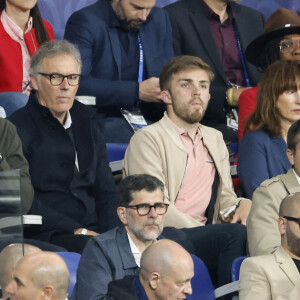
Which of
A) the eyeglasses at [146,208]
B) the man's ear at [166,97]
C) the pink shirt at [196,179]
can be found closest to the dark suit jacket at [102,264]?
the eyeglasses at [146,208]

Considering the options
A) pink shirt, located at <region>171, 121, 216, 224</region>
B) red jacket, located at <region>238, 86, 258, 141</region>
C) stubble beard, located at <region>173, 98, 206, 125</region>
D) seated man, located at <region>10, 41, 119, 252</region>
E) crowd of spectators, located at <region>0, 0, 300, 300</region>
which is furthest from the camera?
red jacket, located at <region>238, 86, 258, 141</region>

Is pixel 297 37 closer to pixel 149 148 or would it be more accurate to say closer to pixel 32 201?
pixel 149 148

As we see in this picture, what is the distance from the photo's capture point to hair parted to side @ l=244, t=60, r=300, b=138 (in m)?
5.37

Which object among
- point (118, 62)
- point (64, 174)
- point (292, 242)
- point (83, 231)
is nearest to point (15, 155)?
point (64, 174)

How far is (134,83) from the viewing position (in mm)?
5914

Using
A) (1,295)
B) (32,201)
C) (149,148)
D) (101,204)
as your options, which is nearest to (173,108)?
(149,148)

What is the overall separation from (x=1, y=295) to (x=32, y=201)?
110 centimetres

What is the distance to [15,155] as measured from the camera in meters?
4.68

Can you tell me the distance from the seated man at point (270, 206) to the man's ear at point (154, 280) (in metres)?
0.86

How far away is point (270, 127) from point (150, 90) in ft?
2.73

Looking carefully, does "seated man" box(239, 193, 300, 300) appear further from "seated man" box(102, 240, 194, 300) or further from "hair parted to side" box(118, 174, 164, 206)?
"hair parted to side" box(118, 174, 164, 206)

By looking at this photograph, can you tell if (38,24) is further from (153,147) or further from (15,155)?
(15,155)

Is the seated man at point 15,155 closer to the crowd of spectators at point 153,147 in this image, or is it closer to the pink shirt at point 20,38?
the crowd of spectators at point 153,147

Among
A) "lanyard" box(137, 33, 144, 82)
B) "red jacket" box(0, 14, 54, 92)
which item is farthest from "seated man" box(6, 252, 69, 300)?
"lanyard" box(137, 33, 144, 82)
